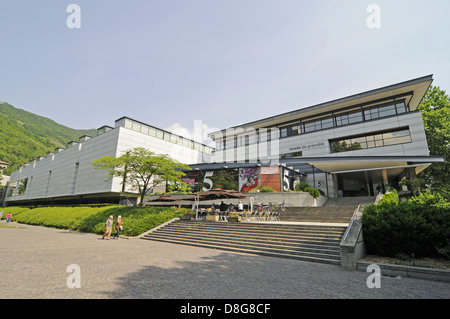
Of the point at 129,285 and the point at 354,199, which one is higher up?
the point at 354,199

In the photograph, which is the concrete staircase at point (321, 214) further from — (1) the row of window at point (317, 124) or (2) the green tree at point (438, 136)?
(1) the row of window at point (317, 124)

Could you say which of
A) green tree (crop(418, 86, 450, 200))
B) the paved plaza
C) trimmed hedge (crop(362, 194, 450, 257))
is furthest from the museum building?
the paved plaza

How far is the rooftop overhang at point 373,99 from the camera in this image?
87.5 feet

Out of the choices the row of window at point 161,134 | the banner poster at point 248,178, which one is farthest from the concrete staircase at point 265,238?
the row of window at point 161,134

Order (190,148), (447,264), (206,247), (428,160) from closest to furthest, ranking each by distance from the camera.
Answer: (447,264), (206,247), (428,160), (190,148)

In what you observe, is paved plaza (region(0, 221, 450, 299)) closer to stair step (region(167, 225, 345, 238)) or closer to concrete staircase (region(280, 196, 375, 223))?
stair step (region(167, 225, 345, 238))

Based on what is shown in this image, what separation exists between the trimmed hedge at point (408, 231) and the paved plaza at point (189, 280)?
80.7 inches

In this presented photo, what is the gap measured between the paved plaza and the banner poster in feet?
59.7
